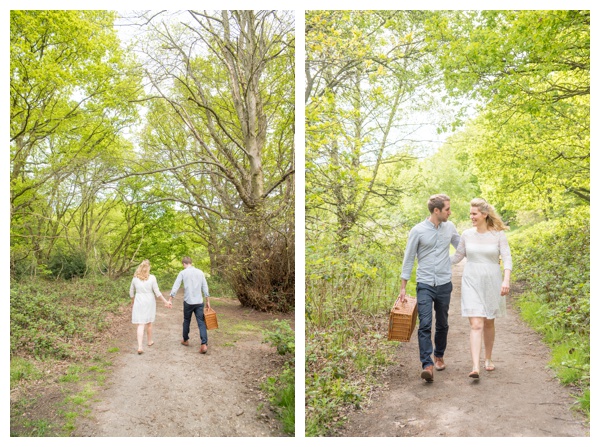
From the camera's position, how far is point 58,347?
11.8 feet

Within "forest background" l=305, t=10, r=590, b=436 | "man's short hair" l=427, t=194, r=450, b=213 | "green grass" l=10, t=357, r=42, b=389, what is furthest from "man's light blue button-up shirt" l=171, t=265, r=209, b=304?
"man's short hair" l=427, t=194, r=450, b=213

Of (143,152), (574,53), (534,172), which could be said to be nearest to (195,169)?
(143,152)

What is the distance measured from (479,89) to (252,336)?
2851 mm

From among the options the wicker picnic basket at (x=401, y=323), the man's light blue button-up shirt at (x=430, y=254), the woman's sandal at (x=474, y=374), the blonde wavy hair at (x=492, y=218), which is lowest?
the woman's sandal at (x=474, y=374)

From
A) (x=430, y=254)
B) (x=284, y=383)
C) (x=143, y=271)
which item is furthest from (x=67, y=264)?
(x=430, y=254)

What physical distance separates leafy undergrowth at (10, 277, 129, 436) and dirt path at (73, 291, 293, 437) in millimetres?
125

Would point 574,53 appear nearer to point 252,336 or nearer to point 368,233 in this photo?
point 368,233

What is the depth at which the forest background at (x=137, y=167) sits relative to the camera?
13.1 ft

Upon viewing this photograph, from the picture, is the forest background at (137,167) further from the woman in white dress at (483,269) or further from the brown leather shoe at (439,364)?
the woman in white dress at (483,269)

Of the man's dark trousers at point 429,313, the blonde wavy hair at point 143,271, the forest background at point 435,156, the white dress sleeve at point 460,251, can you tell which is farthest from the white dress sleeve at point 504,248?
the blonde wavy hair at point 143,271

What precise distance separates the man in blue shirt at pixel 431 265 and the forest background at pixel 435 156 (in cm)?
58

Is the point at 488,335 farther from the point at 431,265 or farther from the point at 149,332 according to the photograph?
the point at 149,332
